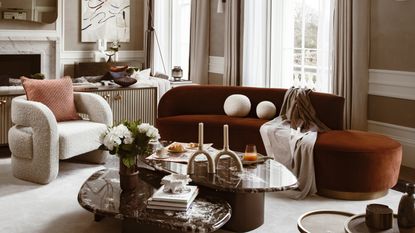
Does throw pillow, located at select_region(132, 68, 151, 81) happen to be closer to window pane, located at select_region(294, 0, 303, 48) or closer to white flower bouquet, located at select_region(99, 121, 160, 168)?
window pane, located at select_region(294, 0, 303, 48)

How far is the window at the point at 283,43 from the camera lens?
616 centimetres

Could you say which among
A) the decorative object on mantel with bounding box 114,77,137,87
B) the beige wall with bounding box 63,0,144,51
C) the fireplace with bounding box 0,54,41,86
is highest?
the beige wall with bounding box 63,0,144,51

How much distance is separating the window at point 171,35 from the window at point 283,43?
6.95 feet

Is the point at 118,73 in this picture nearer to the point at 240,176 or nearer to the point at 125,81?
the point at 125,81

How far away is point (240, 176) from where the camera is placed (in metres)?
3.47

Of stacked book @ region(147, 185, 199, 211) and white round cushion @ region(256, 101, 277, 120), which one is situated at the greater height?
white round cushion @ region(256, 101, 277, 120)

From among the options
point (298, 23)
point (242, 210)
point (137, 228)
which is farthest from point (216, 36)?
point (137, 228)

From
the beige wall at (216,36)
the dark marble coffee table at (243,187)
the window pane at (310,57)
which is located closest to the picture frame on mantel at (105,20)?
the beige wall at (216,36)

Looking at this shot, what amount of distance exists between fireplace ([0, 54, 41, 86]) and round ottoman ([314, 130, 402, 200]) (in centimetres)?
632

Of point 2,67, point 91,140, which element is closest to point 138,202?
point 91,140

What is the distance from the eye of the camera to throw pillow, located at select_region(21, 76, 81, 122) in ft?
15.9

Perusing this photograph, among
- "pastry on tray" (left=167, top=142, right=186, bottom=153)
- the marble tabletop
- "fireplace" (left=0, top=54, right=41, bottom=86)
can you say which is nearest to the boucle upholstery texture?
"pastry on tray" (left=167, top=142, right=186, bottom=153)

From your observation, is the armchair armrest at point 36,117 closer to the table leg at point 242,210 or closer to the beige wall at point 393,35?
the table leg at point 242,210

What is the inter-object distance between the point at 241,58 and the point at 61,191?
3.43m
